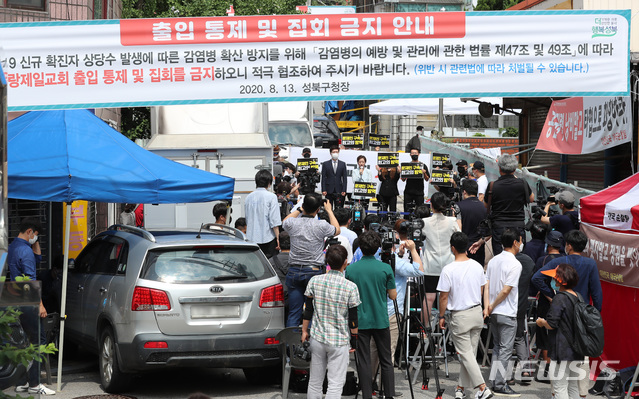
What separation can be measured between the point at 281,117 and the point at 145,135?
449cm

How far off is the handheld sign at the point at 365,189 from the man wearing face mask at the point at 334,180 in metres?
0.45

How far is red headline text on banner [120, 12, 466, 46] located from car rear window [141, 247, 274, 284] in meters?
2.67

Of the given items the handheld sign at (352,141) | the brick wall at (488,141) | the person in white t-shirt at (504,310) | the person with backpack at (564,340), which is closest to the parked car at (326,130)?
the handheld sign at (352,141)

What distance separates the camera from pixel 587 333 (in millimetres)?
7820

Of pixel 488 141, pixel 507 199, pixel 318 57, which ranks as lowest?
pixel 507 199

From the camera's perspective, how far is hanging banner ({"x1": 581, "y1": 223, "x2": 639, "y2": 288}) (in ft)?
28.7

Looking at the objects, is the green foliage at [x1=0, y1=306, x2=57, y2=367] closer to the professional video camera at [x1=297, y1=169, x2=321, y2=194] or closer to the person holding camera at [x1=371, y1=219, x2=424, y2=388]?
the person holding camera at [x1=371, y1=219, x2=424, y2=388]

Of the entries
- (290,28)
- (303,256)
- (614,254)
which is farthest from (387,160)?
(614,254)

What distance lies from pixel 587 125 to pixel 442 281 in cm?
573

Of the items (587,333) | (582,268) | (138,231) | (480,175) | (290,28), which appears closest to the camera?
(587,333)

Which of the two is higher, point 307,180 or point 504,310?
point 307,180

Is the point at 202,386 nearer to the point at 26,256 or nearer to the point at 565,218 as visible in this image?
the point at 26,256

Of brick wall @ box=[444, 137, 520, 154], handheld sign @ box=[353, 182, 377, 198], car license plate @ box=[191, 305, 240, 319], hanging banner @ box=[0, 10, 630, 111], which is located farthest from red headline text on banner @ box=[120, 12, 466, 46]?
brick wall @ box=[444, 137, 520, 154]

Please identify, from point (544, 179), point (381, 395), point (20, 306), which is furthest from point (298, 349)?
point (544, 179)
